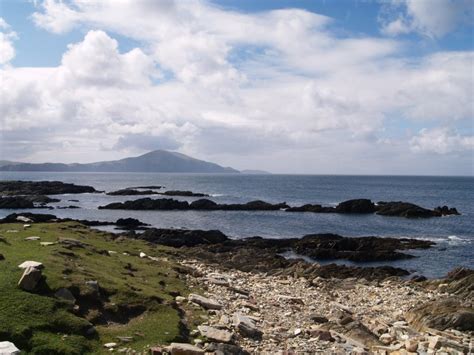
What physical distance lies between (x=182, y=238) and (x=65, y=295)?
43.7 metres

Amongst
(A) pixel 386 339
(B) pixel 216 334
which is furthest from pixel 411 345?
(B) pixel 216 334

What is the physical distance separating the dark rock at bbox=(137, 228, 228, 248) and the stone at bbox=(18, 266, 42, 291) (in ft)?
137

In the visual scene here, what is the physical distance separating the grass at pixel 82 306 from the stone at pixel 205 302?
41.5 inches

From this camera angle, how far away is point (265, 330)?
18734 millimetres

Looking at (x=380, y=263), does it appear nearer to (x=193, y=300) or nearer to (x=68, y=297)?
(x=193, y=300)

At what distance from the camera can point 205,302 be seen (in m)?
20.7

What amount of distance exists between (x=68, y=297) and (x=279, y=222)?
7178 centimetres

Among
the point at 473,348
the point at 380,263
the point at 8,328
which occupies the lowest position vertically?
the point at 380,263

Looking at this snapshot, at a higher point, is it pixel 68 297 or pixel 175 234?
pixel 68 297

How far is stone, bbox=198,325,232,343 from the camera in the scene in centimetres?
1605

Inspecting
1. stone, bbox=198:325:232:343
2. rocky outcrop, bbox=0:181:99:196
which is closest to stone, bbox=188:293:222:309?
stone, bbox=198:325:232:343

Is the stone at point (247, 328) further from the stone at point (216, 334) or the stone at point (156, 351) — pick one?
the stone at point (156, 351)

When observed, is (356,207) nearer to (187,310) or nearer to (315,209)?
(315,209)

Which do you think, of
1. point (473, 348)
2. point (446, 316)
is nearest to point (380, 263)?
point (446, 316)
